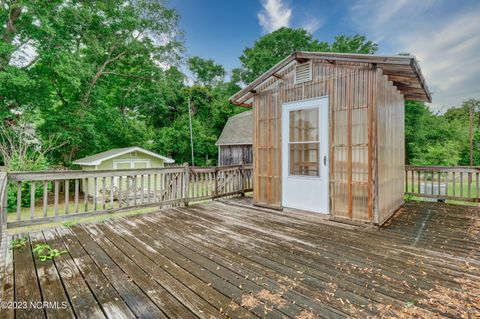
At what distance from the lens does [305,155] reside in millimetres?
4684

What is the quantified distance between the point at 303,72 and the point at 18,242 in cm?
524

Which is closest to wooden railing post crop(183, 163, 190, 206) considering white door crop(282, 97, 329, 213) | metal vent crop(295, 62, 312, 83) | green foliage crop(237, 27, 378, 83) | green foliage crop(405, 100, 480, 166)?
white door crop(282, 97, 329, 213)

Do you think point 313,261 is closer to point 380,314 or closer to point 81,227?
point 380,314

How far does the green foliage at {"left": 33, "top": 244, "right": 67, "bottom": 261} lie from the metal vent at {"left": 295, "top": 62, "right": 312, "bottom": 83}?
461 cm

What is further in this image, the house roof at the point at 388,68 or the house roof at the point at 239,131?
the house roof at the point at 239,131

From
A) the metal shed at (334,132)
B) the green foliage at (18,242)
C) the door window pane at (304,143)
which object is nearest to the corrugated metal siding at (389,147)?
the metal shed at (334,132)

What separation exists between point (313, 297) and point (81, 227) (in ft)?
12.3

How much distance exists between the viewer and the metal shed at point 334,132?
12.3 ft

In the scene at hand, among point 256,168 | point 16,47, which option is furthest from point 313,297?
point 16,47

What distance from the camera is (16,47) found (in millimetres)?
10219

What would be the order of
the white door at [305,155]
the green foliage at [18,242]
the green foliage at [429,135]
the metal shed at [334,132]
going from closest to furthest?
the green foliage at [18,242], the metal shed at [334,132], the white door at [305,155], the green foliage at [429,135]

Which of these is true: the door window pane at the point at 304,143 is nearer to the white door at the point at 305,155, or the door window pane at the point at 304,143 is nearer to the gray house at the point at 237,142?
the white door at the point at 305,155

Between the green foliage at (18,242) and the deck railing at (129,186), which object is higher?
the deck railing at (129,186)

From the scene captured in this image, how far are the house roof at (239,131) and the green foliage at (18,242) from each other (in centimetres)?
1217
